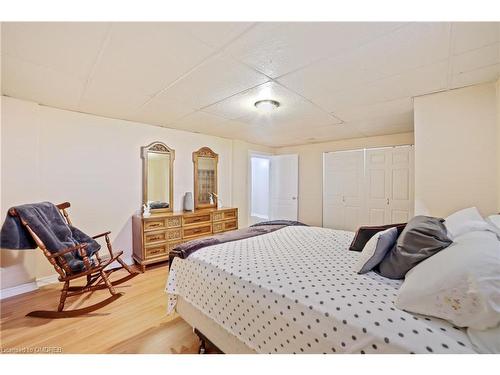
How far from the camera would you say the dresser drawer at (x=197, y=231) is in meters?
3.52

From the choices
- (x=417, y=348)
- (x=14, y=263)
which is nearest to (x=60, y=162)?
(x=14, y=263)

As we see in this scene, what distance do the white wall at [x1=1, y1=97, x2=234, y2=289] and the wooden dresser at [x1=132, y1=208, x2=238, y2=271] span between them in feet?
1.24

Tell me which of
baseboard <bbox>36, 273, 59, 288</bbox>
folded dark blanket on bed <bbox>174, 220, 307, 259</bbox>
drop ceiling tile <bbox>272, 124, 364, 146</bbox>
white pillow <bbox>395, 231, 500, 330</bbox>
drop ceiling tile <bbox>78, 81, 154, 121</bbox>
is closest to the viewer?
white pillow <bbox>395, 231, 500, 330</bbox>

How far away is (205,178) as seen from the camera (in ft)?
14.0

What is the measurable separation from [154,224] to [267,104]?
7.53ft

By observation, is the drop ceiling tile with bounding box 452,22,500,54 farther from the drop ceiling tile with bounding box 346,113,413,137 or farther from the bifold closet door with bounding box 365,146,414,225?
the bifold closet door with bounding box 365,146,414,225

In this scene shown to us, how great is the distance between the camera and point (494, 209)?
6.43 ft

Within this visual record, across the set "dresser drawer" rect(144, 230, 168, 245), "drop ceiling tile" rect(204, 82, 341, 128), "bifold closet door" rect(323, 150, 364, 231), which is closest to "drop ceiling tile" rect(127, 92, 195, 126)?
"drop ceiling tile" rect(204, 82, 341, 128)

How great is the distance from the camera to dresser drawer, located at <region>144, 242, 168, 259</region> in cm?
310

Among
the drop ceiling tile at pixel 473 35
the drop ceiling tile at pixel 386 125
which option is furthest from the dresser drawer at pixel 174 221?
the drop ceiling tile at pixel 473 35

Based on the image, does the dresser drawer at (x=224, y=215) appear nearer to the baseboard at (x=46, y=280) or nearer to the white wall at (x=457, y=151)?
the baseboard at (x=46, y=280)

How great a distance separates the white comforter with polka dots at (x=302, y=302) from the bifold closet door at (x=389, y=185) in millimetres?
2903
